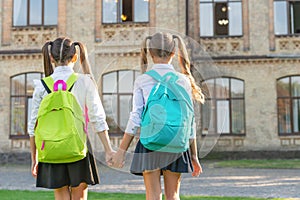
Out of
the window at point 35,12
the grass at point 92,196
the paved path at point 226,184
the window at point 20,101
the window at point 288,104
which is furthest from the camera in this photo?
the window at point 288,104

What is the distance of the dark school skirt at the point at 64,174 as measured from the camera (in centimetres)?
320

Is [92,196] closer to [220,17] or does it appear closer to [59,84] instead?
[59,84]

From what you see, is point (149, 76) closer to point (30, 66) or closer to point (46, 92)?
point (46, 92)

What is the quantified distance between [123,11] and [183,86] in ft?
50.5

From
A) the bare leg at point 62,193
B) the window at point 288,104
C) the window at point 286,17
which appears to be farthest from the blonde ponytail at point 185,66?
the window at point 286,17

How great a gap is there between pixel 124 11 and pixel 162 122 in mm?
15531

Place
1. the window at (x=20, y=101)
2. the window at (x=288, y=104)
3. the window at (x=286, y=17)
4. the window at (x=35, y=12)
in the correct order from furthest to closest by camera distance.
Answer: the window at (x=286, y=17), the window at (x=288, y=104), the window at (x=35, y=12), the window at (x=20, y=101)

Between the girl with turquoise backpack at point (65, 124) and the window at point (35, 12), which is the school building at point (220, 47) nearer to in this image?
the window at point (35, 12)

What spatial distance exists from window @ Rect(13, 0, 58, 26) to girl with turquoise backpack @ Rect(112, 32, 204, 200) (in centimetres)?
1568

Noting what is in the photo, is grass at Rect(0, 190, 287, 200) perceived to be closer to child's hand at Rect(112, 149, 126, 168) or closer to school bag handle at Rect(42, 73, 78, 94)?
child's hand at Rect(112, 149, 126, 168)

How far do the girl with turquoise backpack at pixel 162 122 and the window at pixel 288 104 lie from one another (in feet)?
52.3

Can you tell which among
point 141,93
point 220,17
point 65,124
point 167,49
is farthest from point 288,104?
point 65,124

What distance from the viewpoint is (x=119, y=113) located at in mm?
4152

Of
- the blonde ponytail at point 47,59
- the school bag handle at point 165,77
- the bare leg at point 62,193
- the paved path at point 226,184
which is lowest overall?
the paved path at point 226,184
